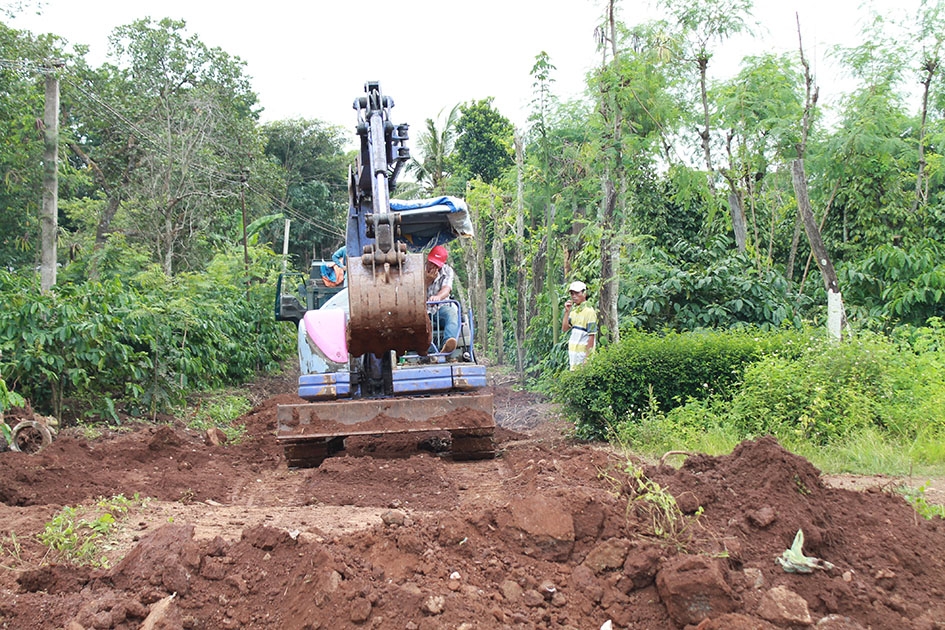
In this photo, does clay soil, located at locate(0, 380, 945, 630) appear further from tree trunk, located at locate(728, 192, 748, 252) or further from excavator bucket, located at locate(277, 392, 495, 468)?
tree trunk, located at locate(728, 192, 748, 252)

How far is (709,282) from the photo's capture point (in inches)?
470

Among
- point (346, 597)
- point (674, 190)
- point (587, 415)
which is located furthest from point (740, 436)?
point (674, 190)

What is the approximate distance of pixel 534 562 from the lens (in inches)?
168

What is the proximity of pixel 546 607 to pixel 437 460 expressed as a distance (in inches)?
172

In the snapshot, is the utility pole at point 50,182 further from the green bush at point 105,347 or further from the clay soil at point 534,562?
the clay soil at point 534,562

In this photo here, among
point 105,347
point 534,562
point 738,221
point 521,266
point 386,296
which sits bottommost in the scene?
point 534,562

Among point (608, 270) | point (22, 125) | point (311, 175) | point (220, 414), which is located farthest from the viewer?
point (311, 175)

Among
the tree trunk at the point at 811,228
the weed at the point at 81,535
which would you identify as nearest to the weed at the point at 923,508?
the weed at the point at 81,535

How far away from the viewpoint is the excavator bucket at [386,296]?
6035 mm

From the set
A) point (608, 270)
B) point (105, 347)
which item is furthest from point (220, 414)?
point (608, 270)

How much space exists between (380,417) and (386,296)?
219 centimetres

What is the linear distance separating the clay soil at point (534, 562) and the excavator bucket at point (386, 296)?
1.40 m

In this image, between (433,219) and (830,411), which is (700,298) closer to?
(830,411)

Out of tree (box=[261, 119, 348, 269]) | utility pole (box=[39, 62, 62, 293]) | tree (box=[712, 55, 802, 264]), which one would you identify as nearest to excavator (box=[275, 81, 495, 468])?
tree (box=[712, 55, 802, 264])
